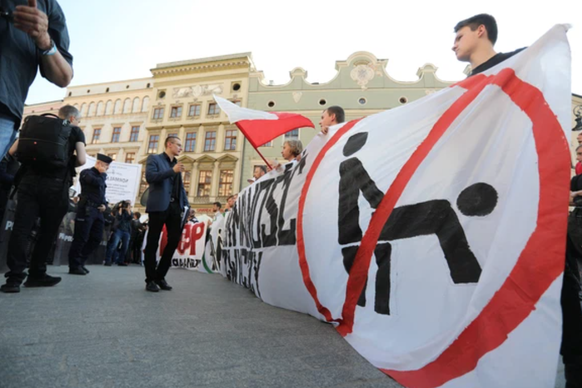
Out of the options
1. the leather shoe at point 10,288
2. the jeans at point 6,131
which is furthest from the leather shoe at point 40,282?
the jeans at point 6,131

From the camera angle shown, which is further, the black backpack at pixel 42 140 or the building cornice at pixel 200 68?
the building cornice at pixel 200 68

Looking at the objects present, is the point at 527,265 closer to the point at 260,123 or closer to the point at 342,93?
the point at 260,123

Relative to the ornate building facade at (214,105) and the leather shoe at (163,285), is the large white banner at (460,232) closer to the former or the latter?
the leather shoe at (163,285)

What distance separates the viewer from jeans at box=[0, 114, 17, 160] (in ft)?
4.62

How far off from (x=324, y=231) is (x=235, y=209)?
3135mm

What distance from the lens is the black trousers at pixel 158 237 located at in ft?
11.2

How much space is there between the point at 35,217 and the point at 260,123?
2281 millimetres

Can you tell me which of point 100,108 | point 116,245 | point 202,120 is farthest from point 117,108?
point 116,245

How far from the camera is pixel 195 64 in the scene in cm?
2647

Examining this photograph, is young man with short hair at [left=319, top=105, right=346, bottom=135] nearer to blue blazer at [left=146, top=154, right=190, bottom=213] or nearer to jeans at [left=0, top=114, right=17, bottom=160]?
blue blazer at [left=146, top=154, right=190, bottom=213]

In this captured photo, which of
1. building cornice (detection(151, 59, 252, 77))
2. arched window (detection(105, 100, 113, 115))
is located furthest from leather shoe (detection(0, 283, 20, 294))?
arched window (detection(105, 100, 113, 115))

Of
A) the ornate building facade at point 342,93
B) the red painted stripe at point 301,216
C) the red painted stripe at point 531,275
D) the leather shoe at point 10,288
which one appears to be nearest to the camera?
the red painted stripe at point 531,275

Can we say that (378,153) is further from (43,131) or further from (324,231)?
(43,131)

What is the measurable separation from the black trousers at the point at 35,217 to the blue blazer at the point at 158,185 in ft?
2.49
